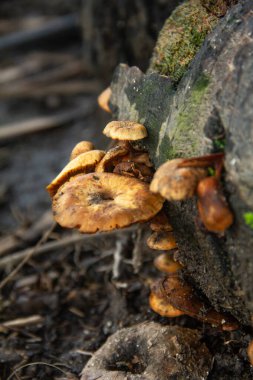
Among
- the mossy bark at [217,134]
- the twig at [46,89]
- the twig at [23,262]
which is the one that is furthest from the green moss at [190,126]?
the twig at [46,89]

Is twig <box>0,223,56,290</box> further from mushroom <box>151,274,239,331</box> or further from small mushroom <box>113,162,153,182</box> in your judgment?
small mushroom <box>113,162,153,182</box>

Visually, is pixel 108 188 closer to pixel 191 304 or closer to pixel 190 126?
pixel 190 126

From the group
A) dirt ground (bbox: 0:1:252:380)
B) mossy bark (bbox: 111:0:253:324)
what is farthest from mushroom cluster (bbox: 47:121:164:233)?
dirt ground (bbox: 0:1:252:380)

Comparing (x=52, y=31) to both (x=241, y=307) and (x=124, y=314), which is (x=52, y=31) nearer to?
(x=124, y=314)

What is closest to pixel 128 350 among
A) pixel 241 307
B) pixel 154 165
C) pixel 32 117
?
pixel 241 307

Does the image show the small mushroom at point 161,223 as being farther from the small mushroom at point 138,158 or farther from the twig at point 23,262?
the twig at point 23,262
